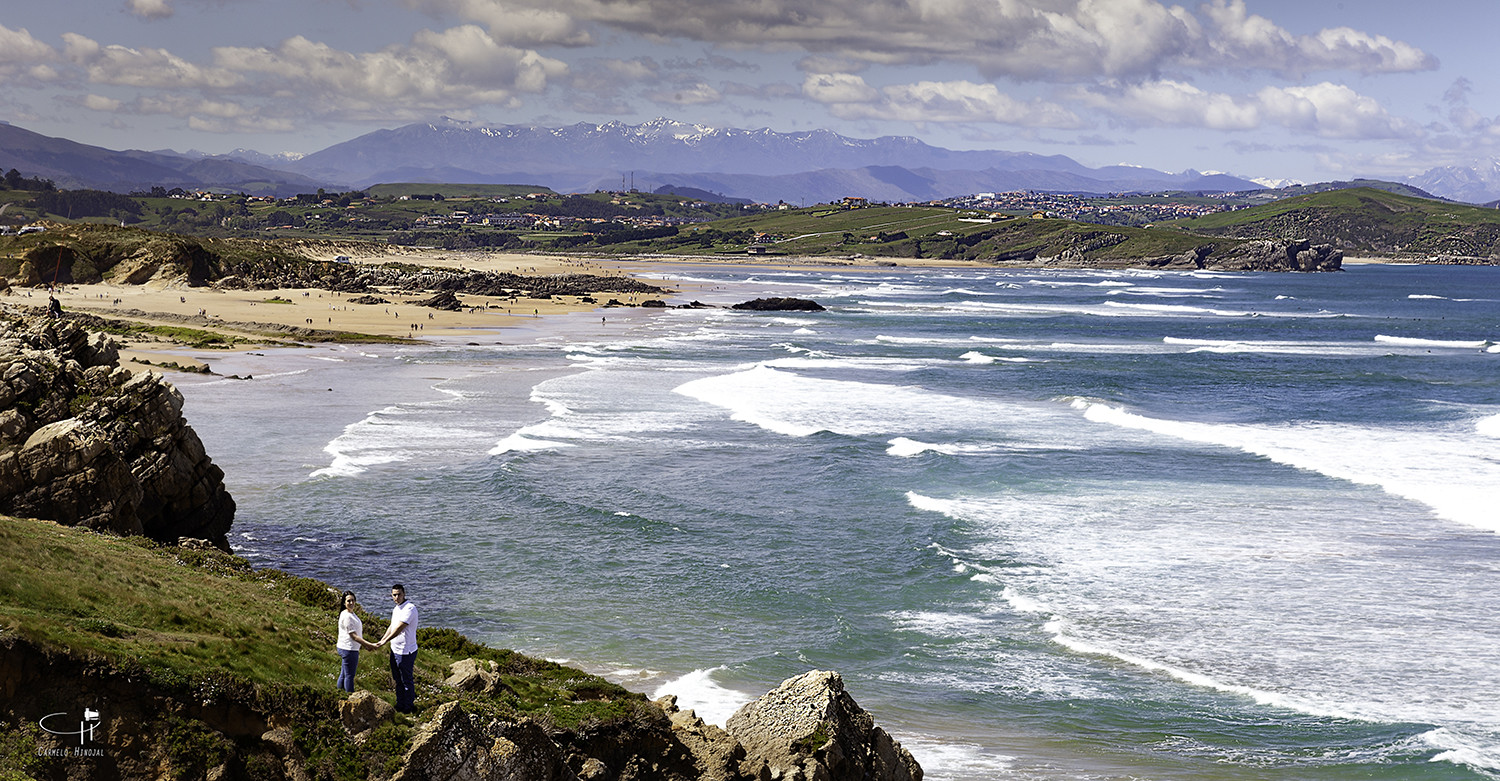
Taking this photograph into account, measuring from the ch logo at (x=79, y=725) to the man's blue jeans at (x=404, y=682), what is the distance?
2893 mm

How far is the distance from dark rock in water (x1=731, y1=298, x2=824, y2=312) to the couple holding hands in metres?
95.4

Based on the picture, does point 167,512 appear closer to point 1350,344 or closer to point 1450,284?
point 1350,344

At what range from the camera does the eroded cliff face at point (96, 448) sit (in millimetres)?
21078

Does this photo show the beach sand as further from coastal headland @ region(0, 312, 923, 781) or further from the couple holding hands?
the couple holding hands

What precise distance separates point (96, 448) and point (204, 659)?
11.5 m

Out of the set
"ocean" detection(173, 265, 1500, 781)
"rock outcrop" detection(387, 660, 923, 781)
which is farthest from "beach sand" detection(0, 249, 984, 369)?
"rock outcrop" detection(387, 660, 923, 781)

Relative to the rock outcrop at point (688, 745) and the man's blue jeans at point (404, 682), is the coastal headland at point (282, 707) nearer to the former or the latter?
the rock outcrop at point (688, 745)

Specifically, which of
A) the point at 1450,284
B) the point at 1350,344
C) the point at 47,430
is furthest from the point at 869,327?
the point at 1450,284

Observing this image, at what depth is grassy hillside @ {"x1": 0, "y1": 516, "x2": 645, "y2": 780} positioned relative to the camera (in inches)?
441

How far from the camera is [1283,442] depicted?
41688 millimetres

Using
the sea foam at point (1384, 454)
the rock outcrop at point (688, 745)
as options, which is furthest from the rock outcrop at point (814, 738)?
the sea foam at point (1384, 454)

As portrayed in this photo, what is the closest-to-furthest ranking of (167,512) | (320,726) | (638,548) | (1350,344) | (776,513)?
(320,726) → (167,512) → (638,548) → (776,513) → (1350,344)

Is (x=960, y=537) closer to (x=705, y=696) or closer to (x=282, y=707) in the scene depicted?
(x=705, y=696)

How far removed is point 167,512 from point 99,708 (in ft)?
47.6
